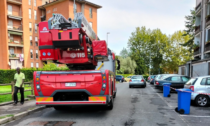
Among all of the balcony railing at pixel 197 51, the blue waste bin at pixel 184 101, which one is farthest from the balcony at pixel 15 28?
the blue waste bin at pixel 184 101

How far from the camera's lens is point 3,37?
34.8 m

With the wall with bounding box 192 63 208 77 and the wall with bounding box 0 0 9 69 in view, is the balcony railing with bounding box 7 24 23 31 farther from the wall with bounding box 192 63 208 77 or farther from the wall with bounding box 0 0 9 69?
the wall with bounding box 192 63 208 77

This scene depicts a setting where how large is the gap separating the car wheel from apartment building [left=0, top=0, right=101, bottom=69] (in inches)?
1202

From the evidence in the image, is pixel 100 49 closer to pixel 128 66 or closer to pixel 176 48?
pixel 176 48

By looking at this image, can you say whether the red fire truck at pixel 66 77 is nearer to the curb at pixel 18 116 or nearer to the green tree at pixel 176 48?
the curb at pixel 18 116

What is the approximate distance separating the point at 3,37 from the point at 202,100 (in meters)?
36.2

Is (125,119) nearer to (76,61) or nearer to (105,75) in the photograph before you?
(105,75)

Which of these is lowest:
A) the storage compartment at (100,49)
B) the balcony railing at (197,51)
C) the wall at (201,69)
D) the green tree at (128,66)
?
the green tree at (128,66)

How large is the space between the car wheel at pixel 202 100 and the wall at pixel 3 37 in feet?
113

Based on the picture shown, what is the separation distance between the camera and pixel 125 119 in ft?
20.4

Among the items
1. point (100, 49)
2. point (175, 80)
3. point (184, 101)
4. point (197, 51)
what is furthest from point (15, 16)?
point (184, 101)

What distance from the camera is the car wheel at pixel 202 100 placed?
8.62 m

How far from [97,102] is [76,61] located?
1807 millimetres

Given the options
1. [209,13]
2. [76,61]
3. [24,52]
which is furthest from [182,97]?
[24,52]
